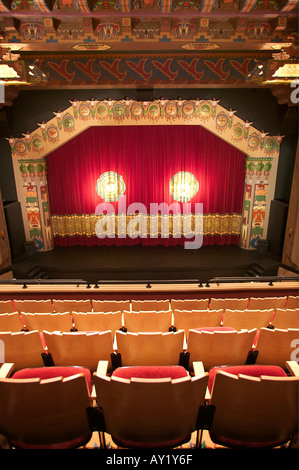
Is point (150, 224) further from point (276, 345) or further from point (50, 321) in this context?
point (276, 345)

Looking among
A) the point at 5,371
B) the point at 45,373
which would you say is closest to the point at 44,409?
the point at 45,373

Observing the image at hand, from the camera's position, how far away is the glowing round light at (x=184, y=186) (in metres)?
9.74

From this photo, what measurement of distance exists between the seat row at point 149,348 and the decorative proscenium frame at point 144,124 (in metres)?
7.13

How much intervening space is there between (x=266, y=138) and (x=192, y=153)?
7.19ft

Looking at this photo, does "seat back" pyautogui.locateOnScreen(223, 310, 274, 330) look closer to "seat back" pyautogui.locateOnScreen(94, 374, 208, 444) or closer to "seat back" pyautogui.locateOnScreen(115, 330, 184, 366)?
"seat back" pyautogui.locateOnScreen(115, 330, 184, 366)

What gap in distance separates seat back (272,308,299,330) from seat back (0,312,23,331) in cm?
299

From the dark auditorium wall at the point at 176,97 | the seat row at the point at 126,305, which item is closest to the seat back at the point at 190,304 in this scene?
the seat row at the point at 126,305

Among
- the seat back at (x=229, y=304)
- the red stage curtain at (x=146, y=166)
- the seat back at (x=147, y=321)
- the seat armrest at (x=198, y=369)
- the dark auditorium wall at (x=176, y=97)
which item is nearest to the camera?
the seat armrest at (x=198, y=369)

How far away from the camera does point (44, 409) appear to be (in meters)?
1.86

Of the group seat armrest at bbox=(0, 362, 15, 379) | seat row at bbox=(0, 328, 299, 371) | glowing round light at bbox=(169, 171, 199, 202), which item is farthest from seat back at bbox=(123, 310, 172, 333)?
glowing round light at bbox=(169, 171, 199, 202)

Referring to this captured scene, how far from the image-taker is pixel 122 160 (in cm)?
969

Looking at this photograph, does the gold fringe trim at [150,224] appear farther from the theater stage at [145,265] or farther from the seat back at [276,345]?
the seat back at [276,345]

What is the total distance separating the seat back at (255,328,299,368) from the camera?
2676mm
